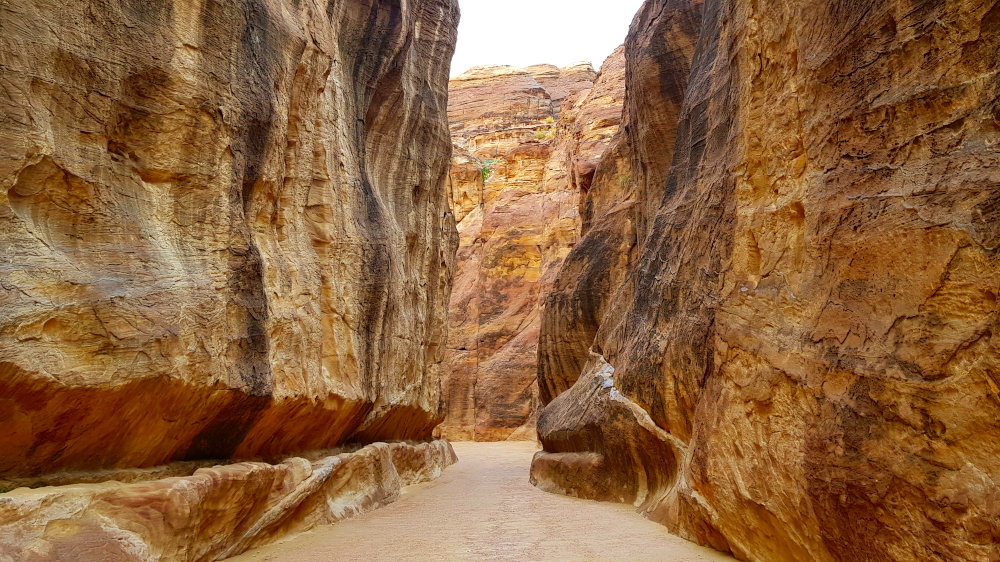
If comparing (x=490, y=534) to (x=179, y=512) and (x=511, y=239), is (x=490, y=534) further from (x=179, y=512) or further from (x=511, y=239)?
(x=511, y=239)

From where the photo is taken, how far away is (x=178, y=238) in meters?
5.47

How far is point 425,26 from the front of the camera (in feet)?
47.9

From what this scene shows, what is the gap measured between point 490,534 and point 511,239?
27.0 meters

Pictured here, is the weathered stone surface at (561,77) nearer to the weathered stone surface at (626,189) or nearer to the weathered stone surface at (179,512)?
the weathered stone surface at (626,189)

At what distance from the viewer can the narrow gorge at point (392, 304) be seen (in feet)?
12.6

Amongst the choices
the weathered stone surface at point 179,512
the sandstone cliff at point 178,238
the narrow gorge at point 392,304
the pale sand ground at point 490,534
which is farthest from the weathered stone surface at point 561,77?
the weathered stone surface at point 179,512

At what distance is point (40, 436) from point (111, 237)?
1.39 m

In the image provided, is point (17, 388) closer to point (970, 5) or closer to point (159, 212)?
point (159, 212)

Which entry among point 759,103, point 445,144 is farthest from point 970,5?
point 445,144

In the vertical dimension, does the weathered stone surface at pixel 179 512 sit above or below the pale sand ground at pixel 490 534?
above

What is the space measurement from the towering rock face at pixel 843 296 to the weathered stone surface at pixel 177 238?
4046mm

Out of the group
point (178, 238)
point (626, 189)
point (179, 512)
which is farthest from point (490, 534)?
point (626, 189)

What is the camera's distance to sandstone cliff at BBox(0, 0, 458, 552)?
14.3ft

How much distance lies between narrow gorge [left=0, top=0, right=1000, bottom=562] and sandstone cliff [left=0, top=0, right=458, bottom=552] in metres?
0.02
